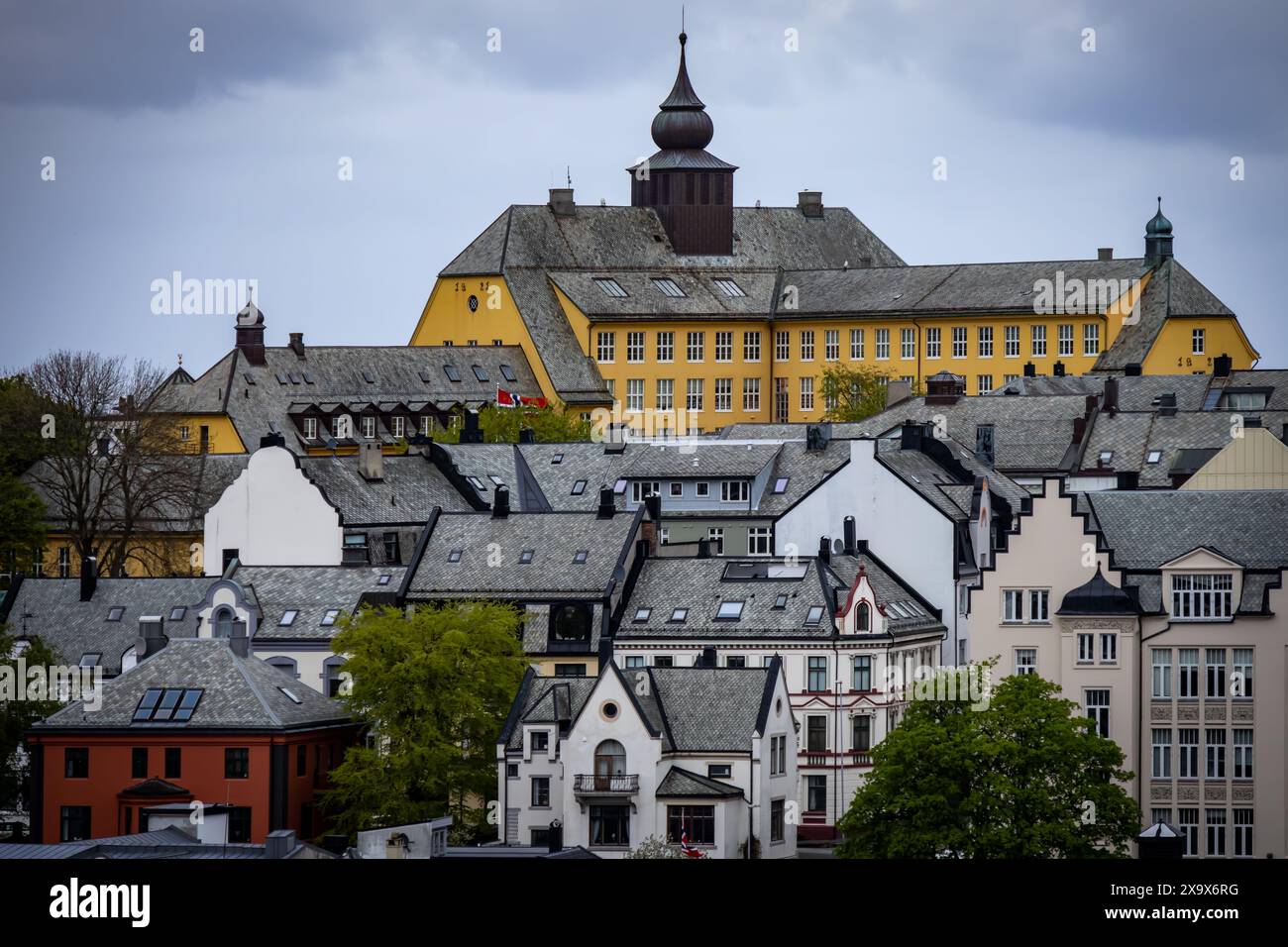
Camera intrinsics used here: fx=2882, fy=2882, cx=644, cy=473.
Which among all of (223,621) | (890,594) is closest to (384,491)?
(223,621)

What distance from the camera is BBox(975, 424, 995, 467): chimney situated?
104 meters

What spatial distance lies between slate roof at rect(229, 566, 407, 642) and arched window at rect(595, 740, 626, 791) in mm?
13788

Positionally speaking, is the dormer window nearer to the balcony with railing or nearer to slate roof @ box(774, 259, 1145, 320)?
the balcony with railing

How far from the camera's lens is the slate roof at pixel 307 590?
79.6 metres

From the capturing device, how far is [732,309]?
164625 millimetres

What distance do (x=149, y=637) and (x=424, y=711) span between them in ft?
39.1

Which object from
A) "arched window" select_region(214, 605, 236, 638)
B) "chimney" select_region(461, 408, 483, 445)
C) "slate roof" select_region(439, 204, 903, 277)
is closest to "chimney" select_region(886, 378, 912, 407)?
"chimney" select_region(461, 408, 483, 445)

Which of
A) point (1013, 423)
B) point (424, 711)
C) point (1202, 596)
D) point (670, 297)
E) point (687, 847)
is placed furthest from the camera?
point (670, 297)

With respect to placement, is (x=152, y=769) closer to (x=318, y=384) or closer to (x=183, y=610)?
(x=183, y=610)

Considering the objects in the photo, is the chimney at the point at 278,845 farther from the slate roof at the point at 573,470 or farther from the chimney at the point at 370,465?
the slate roof at the point at 573,470

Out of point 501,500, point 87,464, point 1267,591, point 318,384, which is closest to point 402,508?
point 501,500

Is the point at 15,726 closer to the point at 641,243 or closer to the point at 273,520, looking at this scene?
the point at 273,520

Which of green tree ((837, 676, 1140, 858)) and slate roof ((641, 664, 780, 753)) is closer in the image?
green tree ((837, 676, 1140, 858))

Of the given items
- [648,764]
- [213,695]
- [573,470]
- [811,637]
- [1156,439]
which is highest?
[1156,439]
